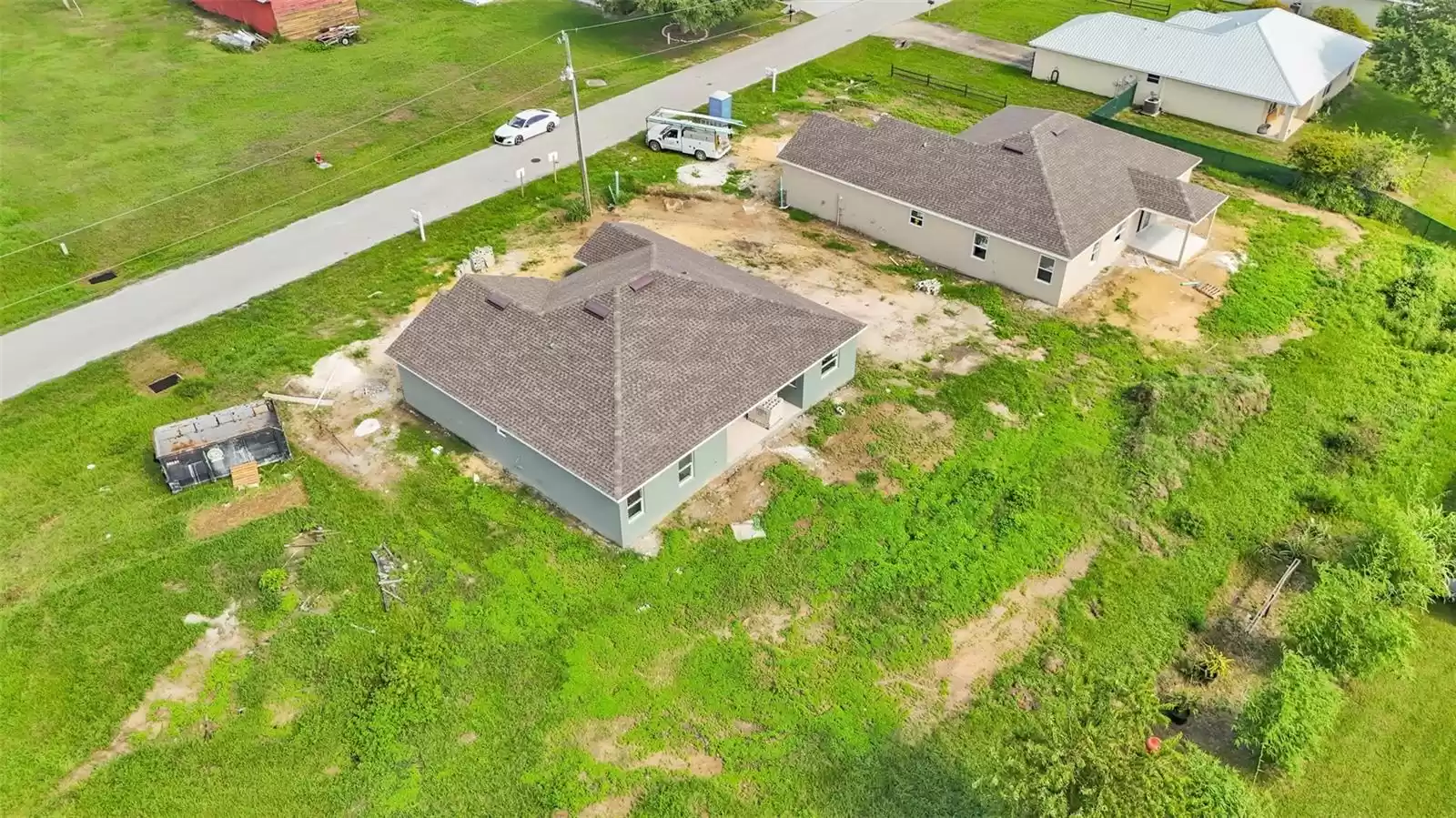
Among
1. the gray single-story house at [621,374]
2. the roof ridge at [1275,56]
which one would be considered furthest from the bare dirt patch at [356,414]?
the roof ridge at [1275,56]

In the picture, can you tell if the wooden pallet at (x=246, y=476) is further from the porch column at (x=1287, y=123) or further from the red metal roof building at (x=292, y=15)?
the porch column at (x=1287, y=123)

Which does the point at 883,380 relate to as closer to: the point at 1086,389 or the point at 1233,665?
the point at 1086,389

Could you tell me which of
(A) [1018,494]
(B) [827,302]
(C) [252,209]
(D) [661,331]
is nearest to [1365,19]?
(B) [827,302]

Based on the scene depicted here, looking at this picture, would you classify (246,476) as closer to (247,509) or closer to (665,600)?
(247,509)

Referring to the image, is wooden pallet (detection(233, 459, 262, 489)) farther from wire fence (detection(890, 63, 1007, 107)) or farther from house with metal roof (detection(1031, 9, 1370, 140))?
house with metal roof (detection(1031, 9, 1370, 140))

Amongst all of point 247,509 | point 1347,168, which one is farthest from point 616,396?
point 1347,168

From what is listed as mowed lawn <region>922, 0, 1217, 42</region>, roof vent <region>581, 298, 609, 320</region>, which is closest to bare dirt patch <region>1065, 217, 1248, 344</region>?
roof vent <region>581, 298, 609, 320</region>

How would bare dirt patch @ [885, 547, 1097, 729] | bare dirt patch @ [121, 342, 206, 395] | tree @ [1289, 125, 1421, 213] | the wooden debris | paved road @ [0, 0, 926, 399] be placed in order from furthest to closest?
tree @ [1289, 125, 1421, 213], paved road @ [0, 0, 926, 399], bare dirt patch @ [121, 342, 206, 395], the wooden debris, bare dirt patch @ [885, 547, 1097, 729]

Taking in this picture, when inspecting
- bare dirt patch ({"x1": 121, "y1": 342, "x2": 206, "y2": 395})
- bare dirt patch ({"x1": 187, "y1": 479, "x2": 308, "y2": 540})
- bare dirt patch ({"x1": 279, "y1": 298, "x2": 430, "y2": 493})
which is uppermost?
bare dirt patch ({"x1": 121, "y1": 342, "x2": 206, "y2": 395})
